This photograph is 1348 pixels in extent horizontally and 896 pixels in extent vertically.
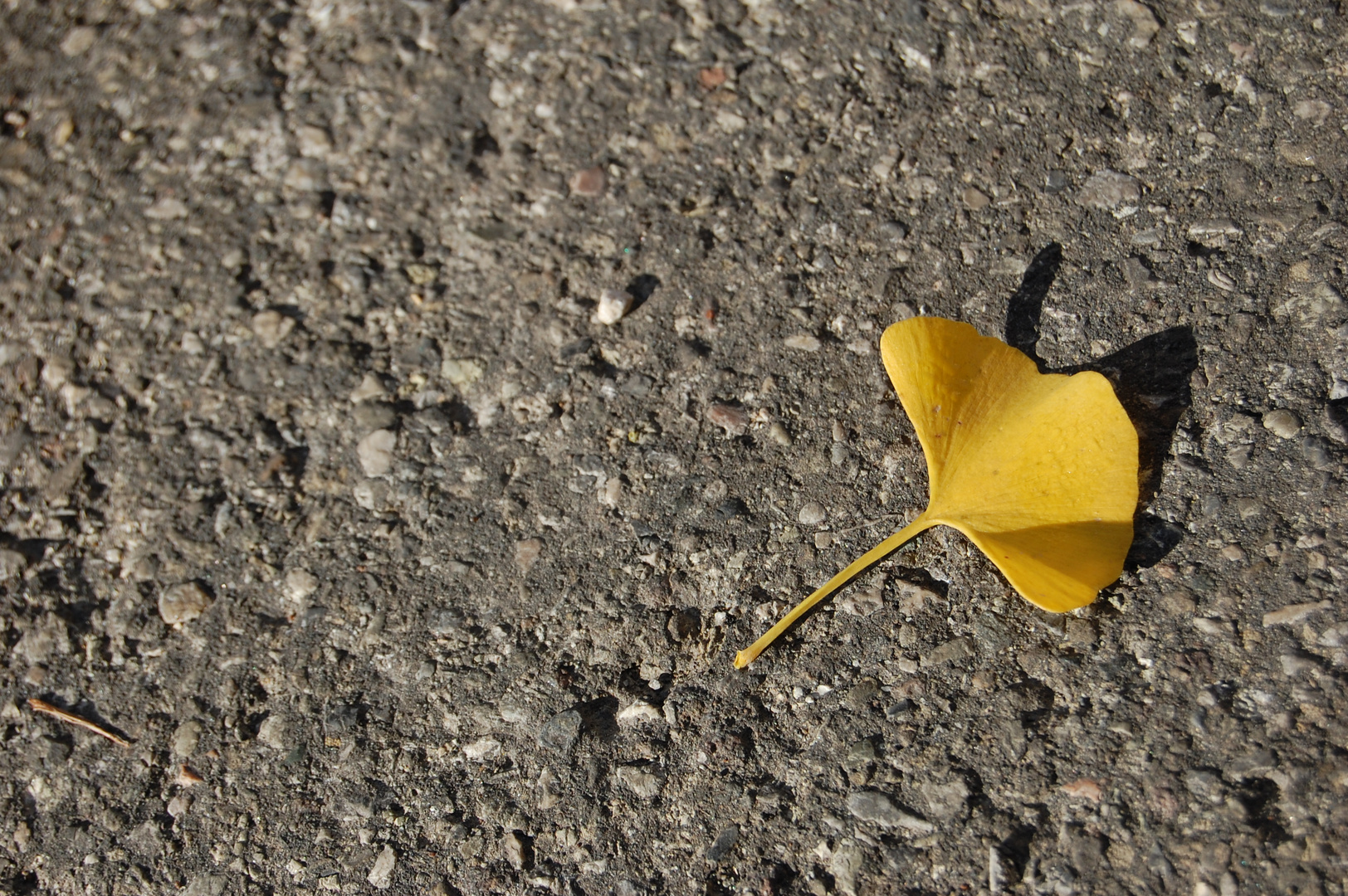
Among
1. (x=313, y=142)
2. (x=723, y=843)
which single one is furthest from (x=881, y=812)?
(x=313, y=142)

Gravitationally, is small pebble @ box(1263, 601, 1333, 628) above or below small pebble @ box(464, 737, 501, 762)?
above

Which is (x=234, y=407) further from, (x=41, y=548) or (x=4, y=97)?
(x=4, y=97)

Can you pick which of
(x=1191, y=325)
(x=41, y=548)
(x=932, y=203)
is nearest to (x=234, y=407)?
(x=41, y=548)

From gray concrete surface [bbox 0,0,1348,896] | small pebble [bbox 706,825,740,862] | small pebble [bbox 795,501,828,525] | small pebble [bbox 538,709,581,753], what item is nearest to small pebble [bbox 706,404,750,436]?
gray concrete surface [bbox 0,0,1348,896]

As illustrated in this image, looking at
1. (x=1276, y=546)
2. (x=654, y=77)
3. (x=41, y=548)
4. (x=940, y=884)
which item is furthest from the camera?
(x=654, y=77)

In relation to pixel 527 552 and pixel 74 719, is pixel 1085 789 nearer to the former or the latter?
pixel 527 552

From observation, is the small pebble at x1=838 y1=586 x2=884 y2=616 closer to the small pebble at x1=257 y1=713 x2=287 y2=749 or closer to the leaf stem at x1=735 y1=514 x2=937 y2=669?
the leaf stem at x1=735 y1=514 x2=937 y2=669
